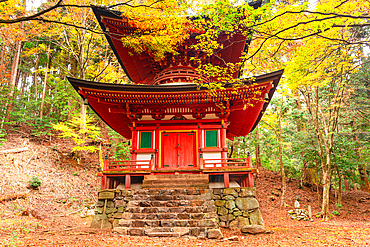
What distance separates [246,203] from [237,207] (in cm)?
37

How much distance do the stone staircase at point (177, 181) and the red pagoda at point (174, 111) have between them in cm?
35

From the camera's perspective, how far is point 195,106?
10852mm

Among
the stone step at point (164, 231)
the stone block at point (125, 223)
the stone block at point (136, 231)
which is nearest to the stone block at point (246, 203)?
the stone step at point (164, 231)

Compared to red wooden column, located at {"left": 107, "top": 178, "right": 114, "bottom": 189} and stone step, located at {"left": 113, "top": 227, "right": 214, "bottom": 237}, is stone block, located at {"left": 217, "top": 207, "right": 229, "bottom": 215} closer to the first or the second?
stone step, located at {"left": 113, "top": 227, "right": 214, "bottom": 237}

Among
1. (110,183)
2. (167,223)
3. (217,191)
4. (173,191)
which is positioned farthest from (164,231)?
(110,183)

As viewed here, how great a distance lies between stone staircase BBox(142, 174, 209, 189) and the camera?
351 inches

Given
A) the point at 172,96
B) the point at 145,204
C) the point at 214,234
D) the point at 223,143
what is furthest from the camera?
the point at 223,143

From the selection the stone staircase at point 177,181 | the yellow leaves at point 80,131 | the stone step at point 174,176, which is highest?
the yellow leaves at point 80,131

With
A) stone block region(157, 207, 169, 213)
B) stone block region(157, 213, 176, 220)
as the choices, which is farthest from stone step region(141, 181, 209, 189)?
stone block region(157, 213, 176, 220)

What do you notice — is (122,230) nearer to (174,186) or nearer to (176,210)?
(176,210)

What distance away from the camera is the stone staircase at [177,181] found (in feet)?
29.2

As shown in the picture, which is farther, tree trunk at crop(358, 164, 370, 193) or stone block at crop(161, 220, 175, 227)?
tree trunk at crop(358, 164, 370, 193)

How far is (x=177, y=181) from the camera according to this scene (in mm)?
9242

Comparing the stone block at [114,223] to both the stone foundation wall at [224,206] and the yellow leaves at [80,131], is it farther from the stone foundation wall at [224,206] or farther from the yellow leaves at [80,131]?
the yellow leaves at [80,131]
